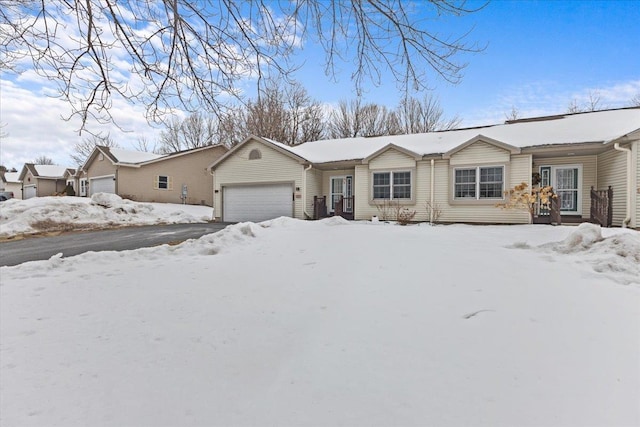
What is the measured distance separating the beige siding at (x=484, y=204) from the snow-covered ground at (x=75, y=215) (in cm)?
1265

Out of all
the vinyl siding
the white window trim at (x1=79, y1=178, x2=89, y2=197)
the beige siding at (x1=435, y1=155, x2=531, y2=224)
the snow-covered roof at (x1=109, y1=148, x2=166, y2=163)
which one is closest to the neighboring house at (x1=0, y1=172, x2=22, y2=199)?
the white window trim at (x1=79, y1=178, x2=89, y2=197)

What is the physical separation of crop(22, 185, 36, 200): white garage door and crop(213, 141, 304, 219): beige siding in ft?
88.2

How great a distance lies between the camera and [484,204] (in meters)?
12.3

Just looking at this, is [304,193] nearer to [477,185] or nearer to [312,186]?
[312,186]

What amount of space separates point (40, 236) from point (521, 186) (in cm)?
1727

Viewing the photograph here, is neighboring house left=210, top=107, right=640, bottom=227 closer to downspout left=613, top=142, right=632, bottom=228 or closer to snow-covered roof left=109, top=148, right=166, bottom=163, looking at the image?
downspout left=613, top=142, right=632, bottom=228

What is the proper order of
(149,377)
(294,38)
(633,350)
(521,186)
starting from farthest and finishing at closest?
(521,186) < (294,38) < (633,350) < (149,377)

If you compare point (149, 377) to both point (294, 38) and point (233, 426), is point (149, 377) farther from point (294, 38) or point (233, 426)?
point (294, 38)

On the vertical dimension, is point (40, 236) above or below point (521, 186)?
below

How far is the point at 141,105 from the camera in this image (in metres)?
4.05

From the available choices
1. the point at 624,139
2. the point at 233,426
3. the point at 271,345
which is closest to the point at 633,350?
the point at 271,345

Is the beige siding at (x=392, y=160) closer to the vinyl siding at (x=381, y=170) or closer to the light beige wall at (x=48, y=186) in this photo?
the vinyl siding at (x=381, y=170)

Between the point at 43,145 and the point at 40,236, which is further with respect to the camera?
the point at 40,236

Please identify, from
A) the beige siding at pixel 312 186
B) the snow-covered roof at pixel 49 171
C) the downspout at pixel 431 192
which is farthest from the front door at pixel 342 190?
the snow-covered roof at pixel 49 171
